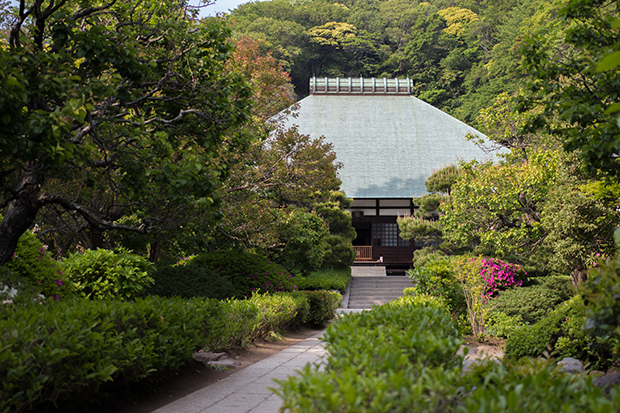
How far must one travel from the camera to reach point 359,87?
103 ft

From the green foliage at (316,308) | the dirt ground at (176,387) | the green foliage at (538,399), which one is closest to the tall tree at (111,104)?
the dirt ground at (176,387)

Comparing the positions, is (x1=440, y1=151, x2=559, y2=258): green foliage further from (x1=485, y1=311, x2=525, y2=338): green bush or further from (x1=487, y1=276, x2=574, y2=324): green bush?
(x1=485, y1=311, x2=525, y2=338): green bush

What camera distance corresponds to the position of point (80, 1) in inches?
249

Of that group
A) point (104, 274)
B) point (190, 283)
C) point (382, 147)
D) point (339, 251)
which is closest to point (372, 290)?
point (339, 251)

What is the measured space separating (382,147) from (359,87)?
6.43m

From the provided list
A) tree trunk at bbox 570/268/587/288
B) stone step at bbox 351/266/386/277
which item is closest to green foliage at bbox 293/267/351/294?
stone step at bbox 351/266/386/277

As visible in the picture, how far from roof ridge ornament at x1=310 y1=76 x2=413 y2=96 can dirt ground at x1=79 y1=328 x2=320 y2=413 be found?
25.7 m

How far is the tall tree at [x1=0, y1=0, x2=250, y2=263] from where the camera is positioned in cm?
469

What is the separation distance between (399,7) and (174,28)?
44.7m

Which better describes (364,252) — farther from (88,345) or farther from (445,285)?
(88,345)

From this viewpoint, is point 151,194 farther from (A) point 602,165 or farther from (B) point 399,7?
(B) point 399,7

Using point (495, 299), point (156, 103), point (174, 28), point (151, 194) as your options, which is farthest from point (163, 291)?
point (495, 299)

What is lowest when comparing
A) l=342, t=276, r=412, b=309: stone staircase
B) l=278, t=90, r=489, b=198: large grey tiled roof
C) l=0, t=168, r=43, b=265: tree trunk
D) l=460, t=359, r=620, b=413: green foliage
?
l=342, t=276, r=412, b=309: stone staircase

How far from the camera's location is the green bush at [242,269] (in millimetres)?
10383
